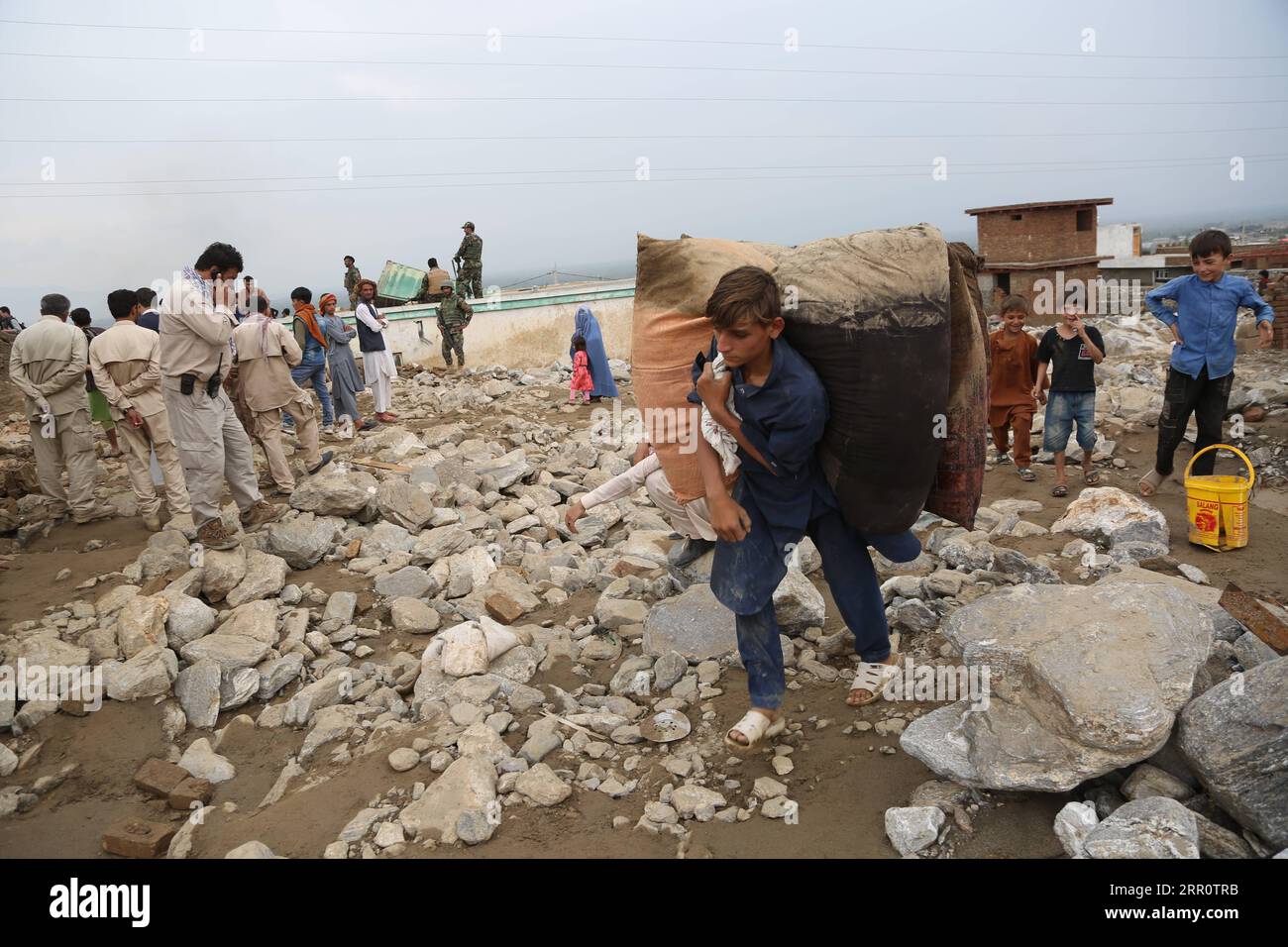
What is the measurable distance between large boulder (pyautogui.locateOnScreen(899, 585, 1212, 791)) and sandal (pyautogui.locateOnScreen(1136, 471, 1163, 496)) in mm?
3578

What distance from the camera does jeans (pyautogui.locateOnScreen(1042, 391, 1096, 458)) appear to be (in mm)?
6016

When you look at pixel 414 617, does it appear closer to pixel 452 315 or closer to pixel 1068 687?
pixel 1068 687

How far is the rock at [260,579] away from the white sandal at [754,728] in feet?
10.1

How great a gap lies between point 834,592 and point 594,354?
8225mm

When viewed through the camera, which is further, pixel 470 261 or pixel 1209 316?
pixel 470 261

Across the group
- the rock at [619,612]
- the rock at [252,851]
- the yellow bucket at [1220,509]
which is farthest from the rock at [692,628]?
the yellow bucket at [1220,509]

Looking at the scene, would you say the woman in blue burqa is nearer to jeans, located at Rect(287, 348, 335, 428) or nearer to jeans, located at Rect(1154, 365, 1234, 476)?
jeans, located at Rect(287, 348, 335, 428)

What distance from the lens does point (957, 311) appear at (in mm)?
2627

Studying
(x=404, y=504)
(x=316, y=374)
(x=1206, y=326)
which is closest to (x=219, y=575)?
(x=404, y=504)

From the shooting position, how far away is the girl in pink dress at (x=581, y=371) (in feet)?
34.8

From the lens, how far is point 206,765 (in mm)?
3322

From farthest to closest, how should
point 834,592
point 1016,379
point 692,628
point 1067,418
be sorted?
1. point 1016,379
2. point 1067,418
3. point 692,628
4. point 834,592
